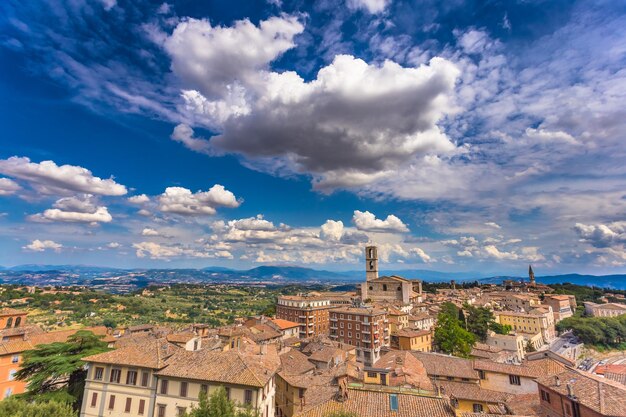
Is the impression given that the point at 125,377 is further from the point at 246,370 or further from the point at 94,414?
the point at 246,370

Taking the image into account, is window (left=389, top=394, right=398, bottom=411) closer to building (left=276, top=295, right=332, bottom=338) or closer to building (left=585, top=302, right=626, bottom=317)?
building (left=276, top=295, right=332, bottom=338)

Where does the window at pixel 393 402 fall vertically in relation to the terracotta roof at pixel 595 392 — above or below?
below

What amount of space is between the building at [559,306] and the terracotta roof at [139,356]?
159 meters

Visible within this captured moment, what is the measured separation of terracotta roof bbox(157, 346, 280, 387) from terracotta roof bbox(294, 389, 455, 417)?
5.63 meters

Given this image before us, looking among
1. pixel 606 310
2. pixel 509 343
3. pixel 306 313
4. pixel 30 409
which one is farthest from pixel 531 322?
pixel 30 409

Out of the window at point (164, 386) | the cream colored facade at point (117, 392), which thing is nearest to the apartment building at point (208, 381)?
the window at point (164, 386)

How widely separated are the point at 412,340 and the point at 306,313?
141 feet

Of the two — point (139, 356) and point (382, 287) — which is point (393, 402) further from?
point (382, 287)

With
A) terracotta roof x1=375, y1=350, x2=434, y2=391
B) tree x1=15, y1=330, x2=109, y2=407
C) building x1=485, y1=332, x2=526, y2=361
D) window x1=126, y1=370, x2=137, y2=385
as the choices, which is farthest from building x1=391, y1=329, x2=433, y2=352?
tree x1=15, y1=330, x2=109, y2=407

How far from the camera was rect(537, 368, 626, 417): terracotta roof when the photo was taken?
25.1 m

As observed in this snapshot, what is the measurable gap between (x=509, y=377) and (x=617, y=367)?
1846 cm

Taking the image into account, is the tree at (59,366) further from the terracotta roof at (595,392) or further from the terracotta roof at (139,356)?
the terracotta roof at (595,392)

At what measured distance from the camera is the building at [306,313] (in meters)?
113

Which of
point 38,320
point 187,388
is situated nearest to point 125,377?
point 187,388
